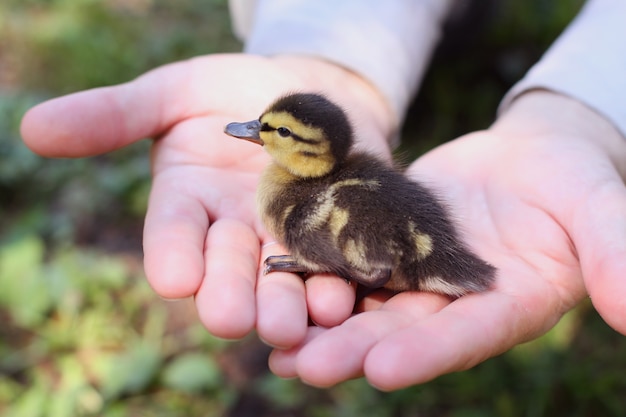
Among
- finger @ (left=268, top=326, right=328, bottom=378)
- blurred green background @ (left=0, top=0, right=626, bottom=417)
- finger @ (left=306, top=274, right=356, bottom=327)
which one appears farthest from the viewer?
blurred green background @ (left=0, top=0, right=626, bottom=417)

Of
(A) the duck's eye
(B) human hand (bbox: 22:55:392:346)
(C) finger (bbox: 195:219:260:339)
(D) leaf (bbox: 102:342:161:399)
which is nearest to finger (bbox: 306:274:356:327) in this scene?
(B) human hand (bbox: 22:55:392:346)

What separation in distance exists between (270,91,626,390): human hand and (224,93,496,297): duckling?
78mm

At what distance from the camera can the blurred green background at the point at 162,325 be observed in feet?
7.73

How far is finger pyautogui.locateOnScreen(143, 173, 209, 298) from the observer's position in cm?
140

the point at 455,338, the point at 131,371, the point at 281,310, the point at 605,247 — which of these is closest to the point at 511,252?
the point at 605,247

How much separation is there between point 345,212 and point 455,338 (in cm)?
46

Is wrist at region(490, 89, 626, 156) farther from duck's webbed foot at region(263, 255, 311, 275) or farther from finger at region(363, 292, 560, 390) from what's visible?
duck's webbed foot at region(263, 255, 311, 275)

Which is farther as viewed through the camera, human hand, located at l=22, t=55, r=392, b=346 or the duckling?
the duckling

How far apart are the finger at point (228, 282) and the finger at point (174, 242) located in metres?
0.03

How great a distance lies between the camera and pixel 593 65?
2164 millimetres

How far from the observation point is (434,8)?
2898 millimetres

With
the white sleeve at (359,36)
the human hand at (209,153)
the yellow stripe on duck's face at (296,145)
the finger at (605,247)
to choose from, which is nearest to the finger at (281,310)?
the human hand at (209,153)

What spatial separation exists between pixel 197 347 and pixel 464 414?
1053 millimetres

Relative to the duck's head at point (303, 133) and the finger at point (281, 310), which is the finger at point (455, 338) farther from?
the duck's head at point (303, 133)
